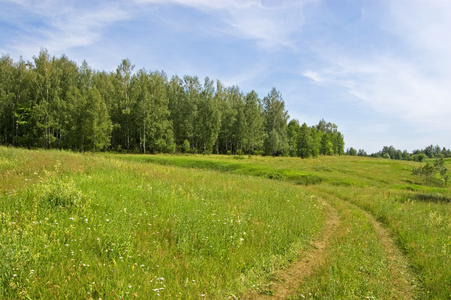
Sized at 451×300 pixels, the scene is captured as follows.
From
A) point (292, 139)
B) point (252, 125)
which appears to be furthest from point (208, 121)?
point (292, 139)

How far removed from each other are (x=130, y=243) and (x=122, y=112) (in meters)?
65.8

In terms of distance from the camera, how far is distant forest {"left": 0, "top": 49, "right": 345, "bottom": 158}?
5566 centimetres

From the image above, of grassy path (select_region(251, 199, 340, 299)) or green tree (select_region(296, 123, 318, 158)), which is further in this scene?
green tree (select_region(296, 123, 318, 158))

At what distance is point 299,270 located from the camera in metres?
7.53

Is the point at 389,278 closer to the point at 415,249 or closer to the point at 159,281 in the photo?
the point at 415,249

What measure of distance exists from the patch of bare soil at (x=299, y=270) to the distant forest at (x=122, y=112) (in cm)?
5449

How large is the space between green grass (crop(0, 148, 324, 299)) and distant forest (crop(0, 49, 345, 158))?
51055 millimetres

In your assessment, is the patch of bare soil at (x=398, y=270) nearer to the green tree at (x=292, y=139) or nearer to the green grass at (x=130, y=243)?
the green grass at (x=130, y=243)

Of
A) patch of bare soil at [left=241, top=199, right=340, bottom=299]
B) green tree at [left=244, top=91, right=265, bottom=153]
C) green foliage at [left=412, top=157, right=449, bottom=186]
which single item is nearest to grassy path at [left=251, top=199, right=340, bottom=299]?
patch of bare soil at [left=241, top=199, right=340, bottom=299]

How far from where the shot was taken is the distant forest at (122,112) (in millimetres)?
55656

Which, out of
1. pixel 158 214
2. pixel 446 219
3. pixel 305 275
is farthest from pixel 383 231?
pixel 158 214

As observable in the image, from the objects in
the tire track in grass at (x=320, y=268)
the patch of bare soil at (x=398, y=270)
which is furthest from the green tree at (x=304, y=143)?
the tire track in grass at (x=320, y=268)

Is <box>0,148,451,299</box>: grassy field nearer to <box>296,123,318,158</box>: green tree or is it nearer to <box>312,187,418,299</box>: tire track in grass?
<box>312,187,418,299</box>: tire track in grass

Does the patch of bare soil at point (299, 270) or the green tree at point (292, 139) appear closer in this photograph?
the patch of bare soil at point (299, 270)
